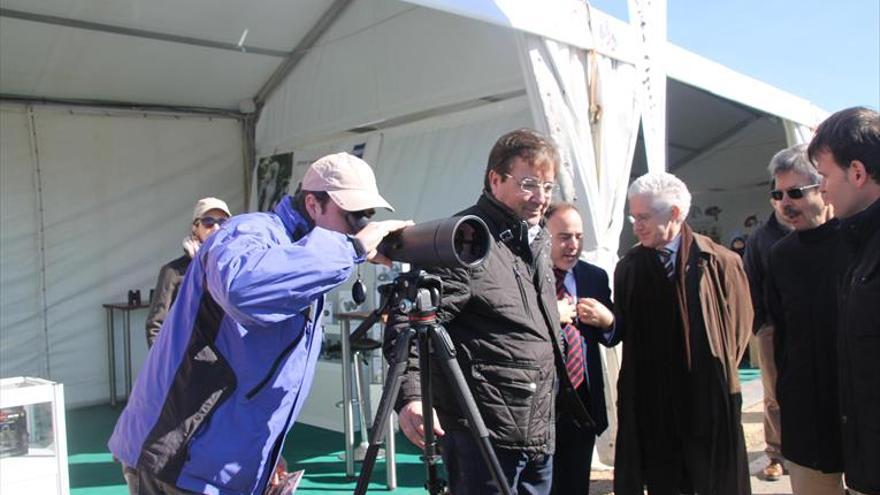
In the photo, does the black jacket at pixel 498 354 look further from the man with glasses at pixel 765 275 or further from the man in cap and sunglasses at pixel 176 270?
the man in cap and sunglasses at pixel 176 270

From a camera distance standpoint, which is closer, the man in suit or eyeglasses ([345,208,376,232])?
eyeglasses ([345,208,376,232])

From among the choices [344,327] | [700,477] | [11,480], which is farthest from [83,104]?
[700,477]

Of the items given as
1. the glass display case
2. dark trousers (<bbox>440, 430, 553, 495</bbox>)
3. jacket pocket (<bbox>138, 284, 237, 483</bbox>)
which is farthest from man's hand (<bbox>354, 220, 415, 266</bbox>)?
the glass display case

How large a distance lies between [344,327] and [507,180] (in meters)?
2.67

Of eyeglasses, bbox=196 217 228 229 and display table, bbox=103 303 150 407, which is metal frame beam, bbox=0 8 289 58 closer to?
display table, bbox=103 303 150 407

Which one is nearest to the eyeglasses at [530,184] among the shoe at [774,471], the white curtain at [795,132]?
the shoe at [774,471]

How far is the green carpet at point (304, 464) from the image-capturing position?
12.6ft

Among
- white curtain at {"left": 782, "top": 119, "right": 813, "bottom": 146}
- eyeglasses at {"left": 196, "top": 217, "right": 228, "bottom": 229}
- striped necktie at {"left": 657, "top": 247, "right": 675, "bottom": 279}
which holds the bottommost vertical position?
striped necktie at {"left": 657, "top": 247, "right": 675, "bottom": 279}

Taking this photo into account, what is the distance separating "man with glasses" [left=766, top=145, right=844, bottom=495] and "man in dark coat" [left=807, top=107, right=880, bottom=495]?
0.40 m

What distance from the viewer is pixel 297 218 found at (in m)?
1.48

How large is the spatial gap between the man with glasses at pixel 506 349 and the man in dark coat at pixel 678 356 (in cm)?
56

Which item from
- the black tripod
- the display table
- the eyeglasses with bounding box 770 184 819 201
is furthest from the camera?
the display table

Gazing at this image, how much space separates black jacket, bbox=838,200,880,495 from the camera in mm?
1523

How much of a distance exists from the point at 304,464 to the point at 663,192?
301 centimetres
